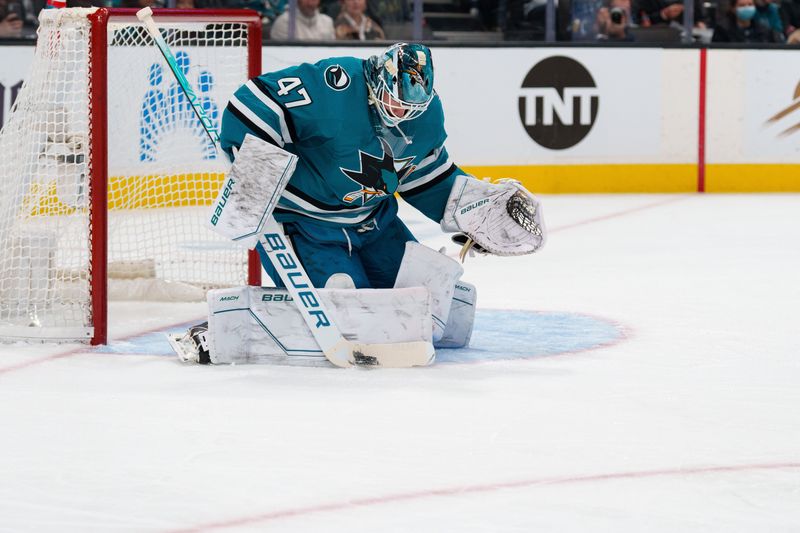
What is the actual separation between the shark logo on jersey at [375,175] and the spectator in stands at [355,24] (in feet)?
14.2

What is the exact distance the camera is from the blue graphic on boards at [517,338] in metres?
3.17

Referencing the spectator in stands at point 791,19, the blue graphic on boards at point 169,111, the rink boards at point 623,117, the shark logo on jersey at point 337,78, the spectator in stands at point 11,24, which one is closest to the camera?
the shark logo on jersey at point 337,78

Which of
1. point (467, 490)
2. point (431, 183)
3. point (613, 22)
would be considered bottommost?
point (467, 490)

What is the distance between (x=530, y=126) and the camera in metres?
7.48

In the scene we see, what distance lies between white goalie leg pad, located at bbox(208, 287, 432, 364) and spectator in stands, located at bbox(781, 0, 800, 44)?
5.44 m

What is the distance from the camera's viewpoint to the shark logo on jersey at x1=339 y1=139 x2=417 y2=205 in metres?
3.07

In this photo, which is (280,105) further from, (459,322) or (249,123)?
(459,322)

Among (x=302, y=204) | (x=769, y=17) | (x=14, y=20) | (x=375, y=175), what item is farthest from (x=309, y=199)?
(x=769, y=17)

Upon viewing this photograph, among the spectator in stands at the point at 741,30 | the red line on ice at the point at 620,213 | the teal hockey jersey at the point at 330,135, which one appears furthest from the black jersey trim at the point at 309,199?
the spectator in stands at the point at 741,30

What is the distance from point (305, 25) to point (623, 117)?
1833 millimetres

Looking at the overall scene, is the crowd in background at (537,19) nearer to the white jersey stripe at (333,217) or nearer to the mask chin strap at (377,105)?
the white jersey stripe at (333,217)

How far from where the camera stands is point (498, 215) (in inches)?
129

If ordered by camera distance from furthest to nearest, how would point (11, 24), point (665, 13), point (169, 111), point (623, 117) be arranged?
point (665, 13), point (623, 117), point (11, 24), point (169, 111)

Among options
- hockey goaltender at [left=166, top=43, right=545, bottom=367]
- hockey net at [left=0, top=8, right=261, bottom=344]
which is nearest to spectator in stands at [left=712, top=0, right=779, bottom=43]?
hockey net at [left=0, top=8, right=261, bottom=344]
